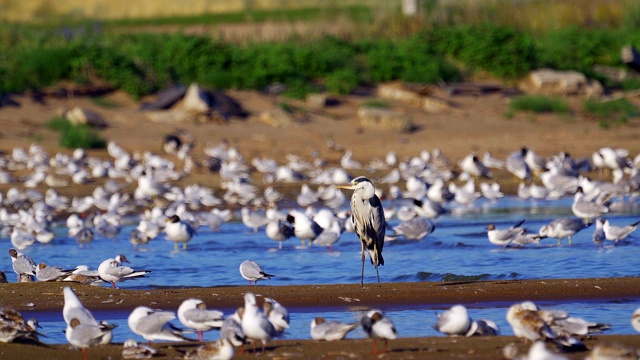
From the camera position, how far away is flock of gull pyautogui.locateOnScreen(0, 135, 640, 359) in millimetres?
11406

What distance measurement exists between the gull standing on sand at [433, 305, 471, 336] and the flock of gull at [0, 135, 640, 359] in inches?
0.4

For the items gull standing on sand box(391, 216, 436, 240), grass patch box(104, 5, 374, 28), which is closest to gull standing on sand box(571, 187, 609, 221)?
gull standing on sand box(391, 216, 436, 240)

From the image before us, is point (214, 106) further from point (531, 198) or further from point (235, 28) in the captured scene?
point (235, 28)

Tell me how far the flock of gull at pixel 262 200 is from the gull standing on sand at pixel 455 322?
1 cm

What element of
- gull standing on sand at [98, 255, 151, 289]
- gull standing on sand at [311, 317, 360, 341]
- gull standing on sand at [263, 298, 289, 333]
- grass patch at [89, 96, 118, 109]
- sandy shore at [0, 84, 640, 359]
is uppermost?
grass patch at [89, 96, 118, 109]

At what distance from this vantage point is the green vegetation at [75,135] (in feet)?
76.0

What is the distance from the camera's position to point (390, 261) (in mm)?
13883

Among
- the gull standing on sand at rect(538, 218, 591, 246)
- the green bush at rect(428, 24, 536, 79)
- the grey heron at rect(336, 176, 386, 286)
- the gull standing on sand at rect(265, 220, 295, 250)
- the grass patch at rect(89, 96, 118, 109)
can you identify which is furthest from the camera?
the green bush at rect(428, 24, 536, 79)

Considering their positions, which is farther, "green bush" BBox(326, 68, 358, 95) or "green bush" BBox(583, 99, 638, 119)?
Result: "green bush" BBox(326, 68, 358, 95)

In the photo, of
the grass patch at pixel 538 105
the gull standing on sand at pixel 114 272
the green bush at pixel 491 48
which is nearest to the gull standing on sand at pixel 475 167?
the grass patch at pixel 538 105

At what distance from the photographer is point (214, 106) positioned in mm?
25719

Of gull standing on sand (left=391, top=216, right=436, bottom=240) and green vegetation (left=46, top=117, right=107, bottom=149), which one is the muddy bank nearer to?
gull standing on sand (left=391, top=216, right=436, bottom=240)

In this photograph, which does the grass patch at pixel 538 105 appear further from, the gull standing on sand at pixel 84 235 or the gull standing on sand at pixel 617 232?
the gull standing on sand at pixel 84 235

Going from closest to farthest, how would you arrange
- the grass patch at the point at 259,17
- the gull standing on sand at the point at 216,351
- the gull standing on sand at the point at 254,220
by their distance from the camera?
the gull standing on sand at the point at 216,351 < the gull standing on sand at the point at 254,220 < the grass patch at the point at 259,17
